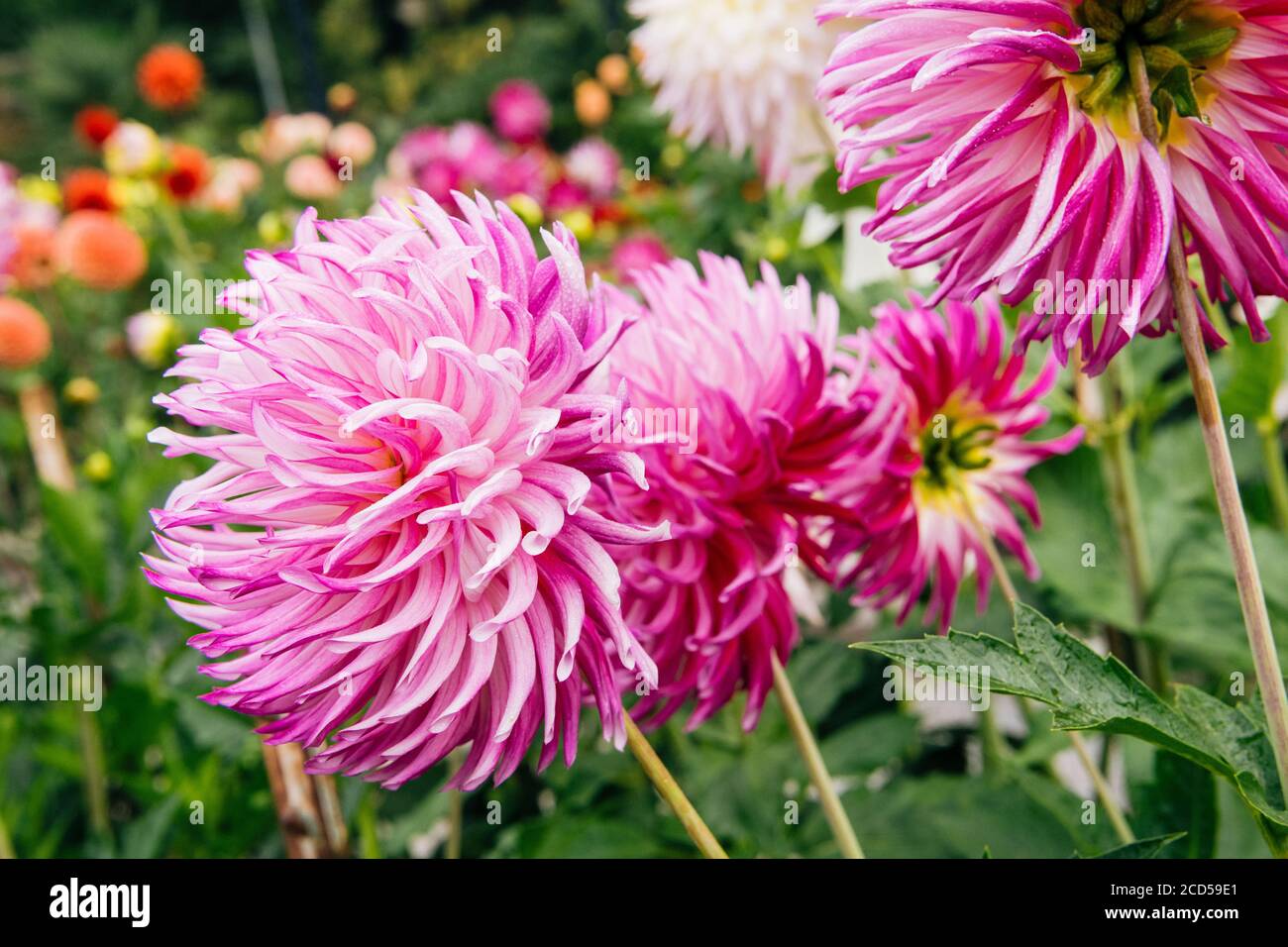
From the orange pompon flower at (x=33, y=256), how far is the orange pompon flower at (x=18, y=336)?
1.06 ft

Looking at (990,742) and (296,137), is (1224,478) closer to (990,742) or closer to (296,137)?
(990,742)

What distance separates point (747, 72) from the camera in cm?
93

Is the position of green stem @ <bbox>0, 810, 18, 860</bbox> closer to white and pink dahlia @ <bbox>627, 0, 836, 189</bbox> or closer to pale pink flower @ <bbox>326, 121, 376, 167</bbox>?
white and pink dahlia @ <bbox>627, 0, 836, 189</bbox>

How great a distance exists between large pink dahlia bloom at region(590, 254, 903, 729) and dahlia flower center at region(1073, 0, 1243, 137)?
150 millimetres

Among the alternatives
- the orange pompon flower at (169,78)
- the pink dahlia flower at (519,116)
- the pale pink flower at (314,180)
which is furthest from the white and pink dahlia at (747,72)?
the orange pompon flower at (169,78)

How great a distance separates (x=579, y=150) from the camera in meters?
2.60

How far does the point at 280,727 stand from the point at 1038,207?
322 mm

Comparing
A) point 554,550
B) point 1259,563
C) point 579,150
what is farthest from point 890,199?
point 579,150

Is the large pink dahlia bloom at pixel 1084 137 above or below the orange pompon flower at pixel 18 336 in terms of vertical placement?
below

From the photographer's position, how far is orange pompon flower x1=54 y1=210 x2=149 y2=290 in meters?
1.66

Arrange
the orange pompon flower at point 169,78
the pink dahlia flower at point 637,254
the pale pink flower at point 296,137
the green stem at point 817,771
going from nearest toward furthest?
the green stem at point 817,771, the pink dahlia flower at point 637,254, the pale pink flower at point 296,137, the orange pompon flower at point 169,78

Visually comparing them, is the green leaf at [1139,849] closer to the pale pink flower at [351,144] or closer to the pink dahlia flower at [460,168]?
the pink dahlia flower at [460,168]

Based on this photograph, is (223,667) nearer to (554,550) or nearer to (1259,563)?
(554,550)

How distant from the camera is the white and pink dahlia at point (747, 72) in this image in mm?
899
